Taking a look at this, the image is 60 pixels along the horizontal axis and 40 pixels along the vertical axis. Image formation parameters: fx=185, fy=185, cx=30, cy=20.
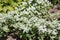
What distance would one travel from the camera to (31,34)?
11.3 ft

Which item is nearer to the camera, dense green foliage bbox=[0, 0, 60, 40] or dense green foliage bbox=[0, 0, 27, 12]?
dense green foliage bbox=[0, 0, 60, 40]

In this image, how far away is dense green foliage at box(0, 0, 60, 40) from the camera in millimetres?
3393

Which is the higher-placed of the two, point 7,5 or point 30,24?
point 7,5

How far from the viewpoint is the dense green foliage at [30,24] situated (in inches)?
134

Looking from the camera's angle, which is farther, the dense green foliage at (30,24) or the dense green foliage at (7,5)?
the dense green foliage at (7,5)

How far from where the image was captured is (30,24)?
3443mm

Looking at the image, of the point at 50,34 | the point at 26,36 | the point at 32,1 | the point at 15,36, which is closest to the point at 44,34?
the point at 50,34

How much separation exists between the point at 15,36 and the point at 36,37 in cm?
42

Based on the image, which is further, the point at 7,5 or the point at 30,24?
→ the point at 7,5

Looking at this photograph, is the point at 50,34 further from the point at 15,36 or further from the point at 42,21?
the point at 15,36

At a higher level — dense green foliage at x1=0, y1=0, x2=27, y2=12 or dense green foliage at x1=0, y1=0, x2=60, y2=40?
dense green foliage at x1=0, y1=0, x2=27, y2=12

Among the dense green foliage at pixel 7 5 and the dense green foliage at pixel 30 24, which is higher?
the dense green foliage at pixel 7 5

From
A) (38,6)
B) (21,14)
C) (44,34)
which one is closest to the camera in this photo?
(44,34)

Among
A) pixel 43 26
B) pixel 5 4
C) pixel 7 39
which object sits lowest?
pixel 7 39
